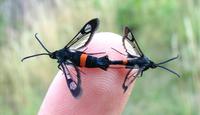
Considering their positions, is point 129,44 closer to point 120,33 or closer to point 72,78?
point 72,78

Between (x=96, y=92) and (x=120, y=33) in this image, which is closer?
(x=96, y=92)

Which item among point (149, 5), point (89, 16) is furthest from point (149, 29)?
point (89, 16)

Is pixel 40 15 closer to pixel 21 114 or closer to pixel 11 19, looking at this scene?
pixel 11 19

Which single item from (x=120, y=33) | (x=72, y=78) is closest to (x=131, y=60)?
(x=72, y=78)

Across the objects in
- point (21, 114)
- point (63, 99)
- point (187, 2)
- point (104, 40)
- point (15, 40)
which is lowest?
point (63, 99)

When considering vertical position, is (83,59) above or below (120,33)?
below
